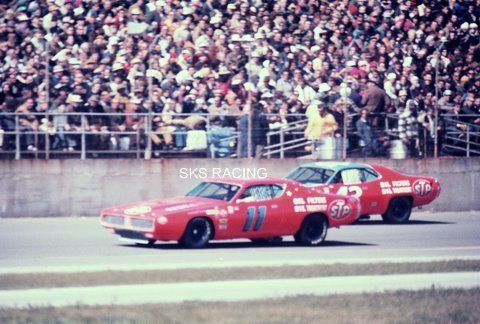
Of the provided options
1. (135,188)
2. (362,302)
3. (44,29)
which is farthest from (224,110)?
(362,302)

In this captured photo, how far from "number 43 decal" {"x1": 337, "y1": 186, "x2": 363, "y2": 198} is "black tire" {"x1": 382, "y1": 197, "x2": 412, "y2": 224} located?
98 centimetres

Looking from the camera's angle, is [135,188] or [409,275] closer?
[409,275]

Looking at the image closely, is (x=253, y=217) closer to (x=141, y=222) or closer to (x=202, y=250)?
(x=202, y=250)

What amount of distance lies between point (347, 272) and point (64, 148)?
953cm

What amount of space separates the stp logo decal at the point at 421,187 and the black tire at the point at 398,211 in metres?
0.27

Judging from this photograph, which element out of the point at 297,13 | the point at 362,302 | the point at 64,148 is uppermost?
the point at 297,13

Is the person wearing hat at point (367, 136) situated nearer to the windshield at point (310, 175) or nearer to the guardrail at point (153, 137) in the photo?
the guardrail at point (153, 137)

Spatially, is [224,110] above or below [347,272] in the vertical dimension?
above

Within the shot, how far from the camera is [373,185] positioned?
21875mm

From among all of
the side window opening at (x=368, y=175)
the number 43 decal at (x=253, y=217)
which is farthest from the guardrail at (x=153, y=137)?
the number 43 decal at (x=253, y=217)

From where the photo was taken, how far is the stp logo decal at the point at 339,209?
17453 millimetres

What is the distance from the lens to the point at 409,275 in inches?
527

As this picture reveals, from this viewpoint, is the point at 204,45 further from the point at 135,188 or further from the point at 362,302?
the point at 362,302

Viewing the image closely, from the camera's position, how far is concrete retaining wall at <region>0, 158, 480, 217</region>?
21.2 m
